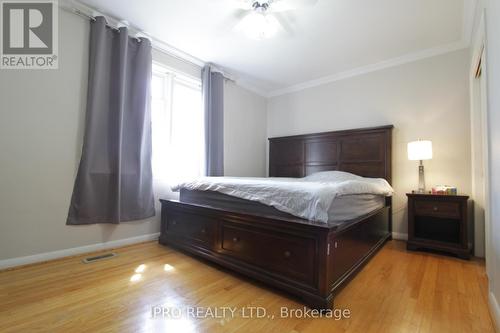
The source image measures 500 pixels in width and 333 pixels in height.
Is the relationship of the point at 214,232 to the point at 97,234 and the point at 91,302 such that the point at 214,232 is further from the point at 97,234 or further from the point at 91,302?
the point at 97,234

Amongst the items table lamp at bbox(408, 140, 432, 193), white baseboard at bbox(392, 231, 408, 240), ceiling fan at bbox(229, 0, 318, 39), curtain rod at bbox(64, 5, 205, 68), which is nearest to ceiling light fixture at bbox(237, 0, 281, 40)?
ceiling fan at bbox(229, 0, 318, 39)

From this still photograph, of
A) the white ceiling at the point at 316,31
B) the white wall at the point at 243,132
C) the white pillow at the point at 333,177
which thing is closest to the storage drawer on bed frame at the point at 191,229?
the white wall at the point at 243,132

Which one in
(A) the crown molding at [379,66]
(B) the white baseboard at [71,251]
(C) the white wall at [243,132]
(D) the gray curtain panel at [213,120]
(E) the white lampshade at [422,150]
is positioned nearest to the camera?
(B) the white baseboard at [71,251]

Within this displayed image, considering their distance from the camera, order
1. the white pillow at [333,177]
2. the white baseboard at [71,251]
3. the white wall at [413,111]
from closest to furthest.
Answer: the white baseboard at [71,251]
the white wall at [413,111]
the white pillow at [333,177]

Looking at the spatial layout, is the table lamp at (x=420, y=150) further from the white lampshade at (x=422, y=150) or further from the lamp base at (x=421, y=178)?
the lamp base at (x=421, y=178)

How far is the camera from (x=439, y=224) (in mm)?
2855

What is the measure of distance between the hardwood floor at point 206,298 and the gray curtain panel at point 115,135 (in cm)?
58

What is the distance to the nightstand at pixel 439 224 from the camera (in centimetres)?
241

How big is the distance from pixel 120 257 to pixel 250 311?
5.20 feet

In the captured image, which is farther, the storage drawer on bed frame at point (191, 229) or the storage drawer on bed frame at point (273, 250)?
the storage drawer on bed frame at point (191, 229)

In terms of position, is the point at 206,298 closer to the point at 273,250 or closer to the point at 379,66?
the point at 273,250

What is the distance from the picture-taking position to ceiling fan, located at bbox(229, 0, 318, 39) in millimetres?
2074
